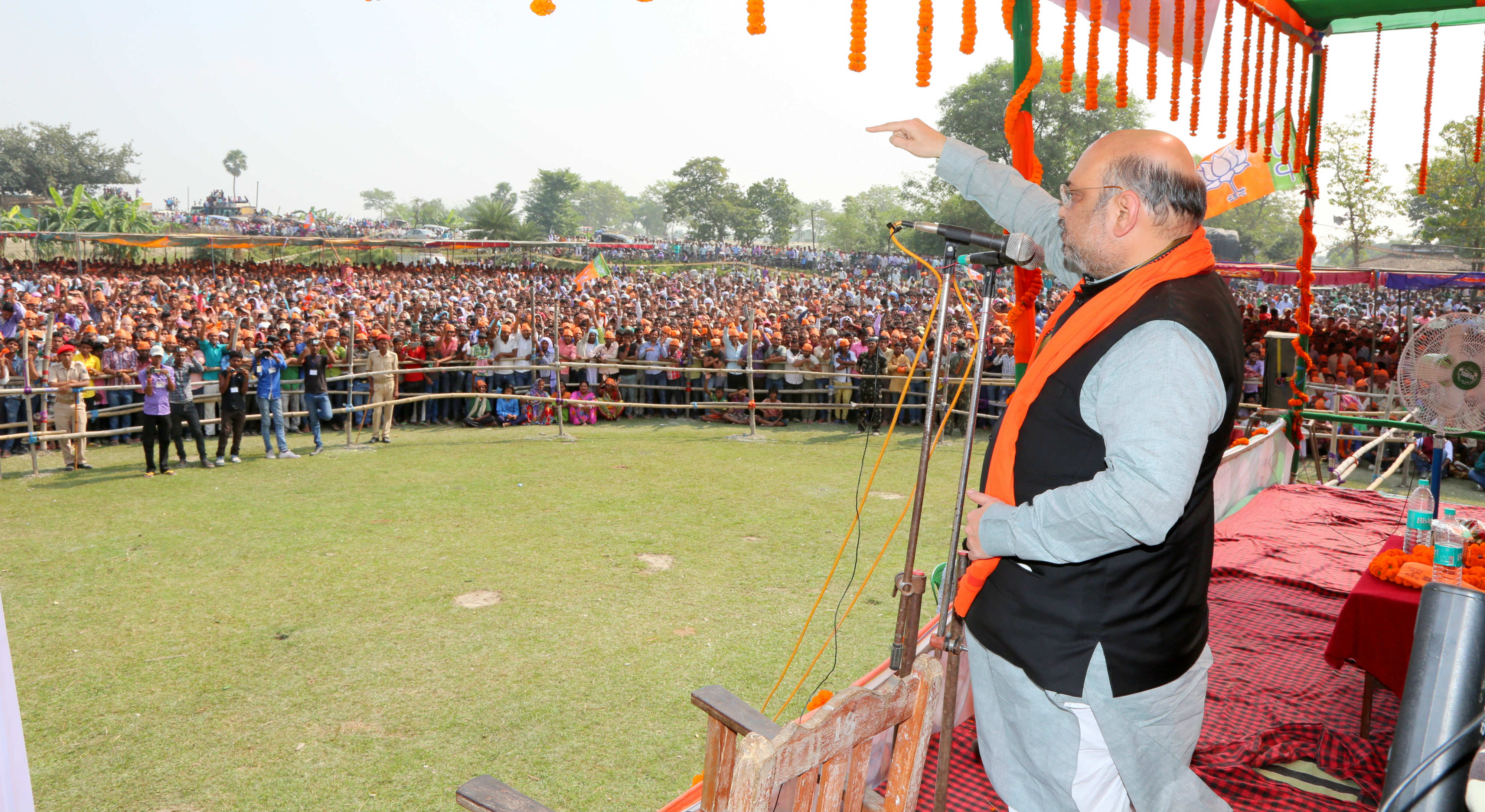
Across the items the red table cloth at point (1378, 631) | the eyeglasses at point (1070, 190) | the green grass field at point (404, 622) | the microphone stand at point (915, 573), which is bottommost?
the green grass field at point (404, 622)

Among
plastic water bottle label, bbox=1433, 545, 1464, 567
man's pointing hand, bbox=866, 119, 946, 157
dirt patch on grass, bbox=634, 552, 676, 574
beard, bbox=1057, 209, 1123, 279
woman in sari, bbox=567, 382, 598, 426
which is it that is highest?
man's pointing hand, bbox=866, 119, 946, 157

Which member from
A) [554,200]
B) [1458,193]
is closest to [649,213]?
[554,200]

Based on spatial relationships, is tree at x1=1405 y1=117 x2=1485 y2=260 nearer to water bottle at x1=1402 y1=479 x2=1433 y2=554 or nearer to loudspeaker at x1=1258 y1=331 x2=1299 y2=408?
loudspeaker at x1=1258 y1=331 x2=1299 y2=408

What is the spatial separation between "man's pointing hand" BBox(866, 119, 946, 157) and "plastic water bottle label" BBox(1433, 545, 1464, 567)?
8.57ft

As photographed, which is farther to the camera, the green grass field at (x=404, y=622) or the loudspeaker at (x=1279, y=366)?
the loudspeaker at (x=1279, y=366)

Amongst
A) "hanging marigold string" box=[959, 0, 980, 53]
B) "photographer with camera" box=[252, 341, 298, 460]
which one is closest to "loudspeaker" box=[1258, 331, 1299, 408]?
"hanging marigold string" box=[959, 0, 980, 53]

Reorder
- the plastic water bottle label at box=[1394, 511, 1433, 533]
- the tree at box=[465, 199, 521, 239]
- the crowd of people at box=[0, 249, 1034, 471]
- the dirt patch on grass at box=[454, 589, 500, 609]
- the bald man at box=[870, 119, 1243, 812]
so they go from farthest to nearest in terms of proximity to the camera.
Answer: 1. the tree at box=[465, 199, 521, 239]
2. the crowd of people at box=[0, 249, 1034, 471]
3. the dirt patch on grass at box=[454, 589, 500, 609]
4. the plastic water bottle label at box=[1394, 511, 1433, 533]
5. the bald man at box=[870, 119, 1243, 812]

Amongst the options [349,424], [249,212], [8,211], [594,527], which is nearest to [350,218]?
[249,212]

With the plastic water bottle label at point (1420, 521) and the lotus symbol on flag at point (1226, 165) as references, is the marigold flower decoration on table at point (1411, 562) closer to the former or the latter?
the plastic water bottle label at point (1420, 521)

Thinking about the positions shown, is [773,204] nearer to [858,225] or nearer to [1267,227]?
[858,225]

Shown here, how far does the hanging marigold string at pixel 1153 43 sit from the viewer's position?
4270mm

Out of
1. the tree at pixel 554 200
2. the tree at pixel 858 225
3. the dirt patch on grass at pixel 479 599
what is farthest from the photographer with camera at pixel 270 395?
the tree at pixel 554 200

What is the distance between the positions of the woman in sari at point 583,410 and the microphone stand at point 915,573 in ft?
37.0

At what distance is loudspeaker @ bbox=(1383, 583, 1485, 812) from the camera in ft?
3.63
